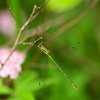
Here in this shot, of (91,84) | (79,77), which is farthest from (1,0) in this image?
(91,84)

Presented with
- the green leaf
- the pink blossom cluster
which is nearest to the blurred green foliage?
the green leaf

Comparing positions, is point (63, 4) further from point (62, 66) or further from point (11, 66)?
point (11, 66)

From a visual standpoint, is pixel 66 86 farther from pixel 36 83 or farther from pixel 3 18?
pixel 3 18

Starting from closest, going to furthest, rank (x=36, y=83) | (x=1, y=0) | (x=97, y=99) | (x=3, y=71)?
1. (x=3, y=71)
2. (x=36, y=83)
3. (x=97, y=99)
4. (x=1, y=0)

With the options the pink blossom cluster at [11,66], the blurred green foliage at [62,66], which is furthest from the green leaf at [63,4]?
the pink blossom cluster at [11,66]

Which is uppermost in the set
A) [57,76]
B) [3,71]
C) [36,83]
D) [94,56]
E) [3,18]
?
[3,18]

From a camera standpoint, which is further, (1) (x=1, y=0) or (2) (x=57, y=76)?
(1) (x=1, y=0)

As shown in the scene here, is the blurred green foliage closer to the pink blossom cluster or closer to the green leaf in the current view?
the green leaf

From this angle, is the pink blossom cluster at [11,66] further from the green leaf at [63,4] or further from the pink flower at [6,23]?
the pink flower at [6,23]
